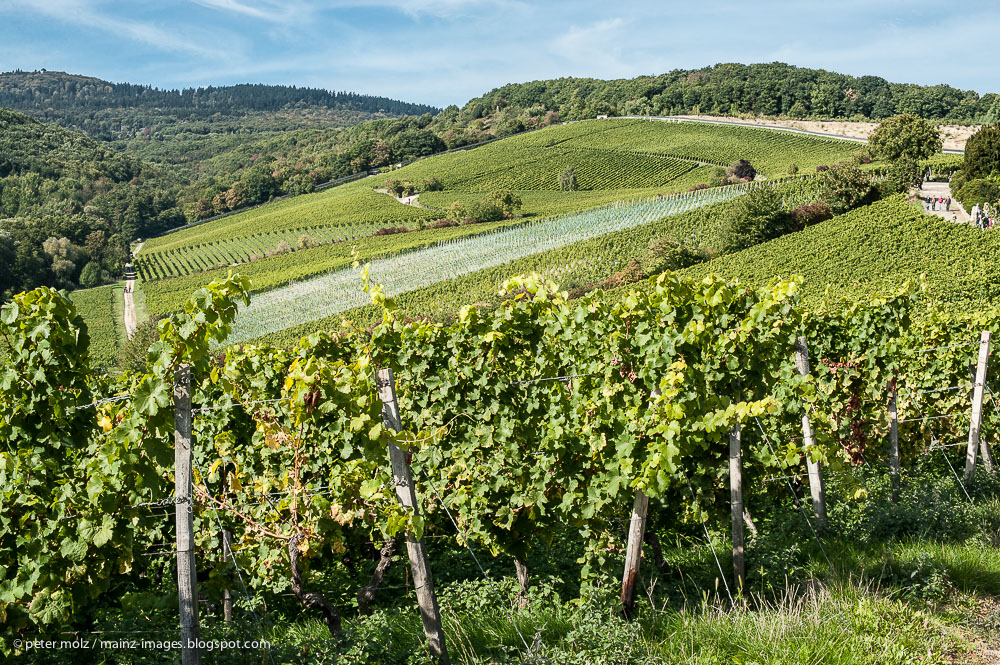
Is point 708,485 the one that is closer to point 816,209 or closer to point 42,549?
point 42,549

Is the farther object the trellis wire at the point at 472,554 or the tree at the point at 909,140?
the tree at the point at 909,140

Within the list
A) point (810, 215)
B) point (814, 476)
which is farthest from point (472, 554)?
point (810, 215)

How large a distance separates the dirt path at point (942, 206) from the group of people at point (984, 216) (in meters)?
0.41

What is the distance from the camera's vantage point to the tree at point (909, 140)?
50125 millimetres

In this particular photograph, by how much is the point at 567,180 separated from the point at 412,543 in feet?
237

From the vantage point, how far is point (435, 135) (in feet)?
330

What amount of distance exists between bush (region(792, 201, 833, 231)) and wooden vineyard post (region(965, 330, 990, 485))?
3217 cm

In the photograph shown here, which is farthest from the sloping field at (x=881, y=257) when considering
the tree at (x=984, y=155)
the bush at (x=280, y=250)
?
the bush at (x=280, y=250)

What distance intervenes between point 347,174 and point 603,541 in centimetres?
9619

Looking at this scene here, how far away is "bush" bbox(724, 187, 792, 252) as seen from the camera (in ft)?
117

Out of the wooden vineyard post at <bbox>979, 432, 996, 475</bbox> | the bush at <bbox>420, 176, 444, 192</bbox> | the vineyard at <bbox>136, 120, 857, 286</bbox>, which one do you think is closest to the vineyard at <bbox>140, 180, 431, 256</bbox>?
the vineyard at <bbox>136, 120, 857, 286</bbox>

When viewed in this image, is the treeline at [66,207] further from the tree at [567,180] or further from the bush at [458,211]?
the tree at [567,180]

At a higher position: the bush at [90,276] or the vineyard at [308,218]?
the vineyard at [308,218]

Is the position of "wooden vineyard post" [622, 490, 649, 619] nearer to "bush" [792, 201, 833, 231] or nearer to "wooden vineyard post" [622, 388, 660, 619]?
"wooden vineyard post" [622, 388, 660, 619]
